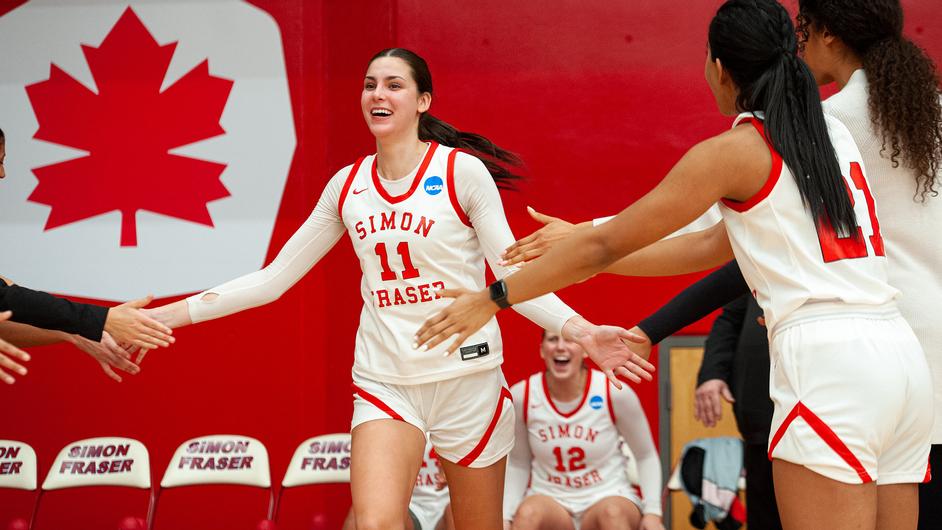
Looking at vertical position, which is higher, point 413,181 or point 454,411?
point 413,181

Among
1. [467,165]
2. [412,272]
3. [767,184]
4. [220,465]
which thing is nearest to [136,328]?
[412,272]

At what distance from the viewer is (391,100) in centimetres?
386

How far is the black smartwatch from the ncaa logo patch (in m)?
0.95

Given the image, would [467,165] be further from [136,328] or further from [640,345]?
[136,328]

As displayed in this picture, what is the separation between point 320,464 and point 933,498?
364 centimetres

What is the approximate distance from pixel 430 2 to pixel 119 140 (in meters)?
2.26

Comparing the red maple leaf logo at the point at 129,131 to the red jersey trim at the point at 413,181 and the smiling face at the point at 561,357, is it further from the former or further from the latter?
the red jersey trim at the point at 413,181

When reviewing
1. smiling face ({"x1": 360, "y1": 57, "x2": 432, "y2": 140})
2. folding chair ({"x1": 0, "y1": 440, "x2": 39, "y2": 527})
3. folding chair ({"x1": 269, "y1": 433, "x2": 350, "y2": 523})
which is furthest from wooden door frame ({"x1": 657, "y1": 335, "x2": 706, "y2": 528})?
folding chair ({"x1": 0, "y1": 440, "x2": 39, "y2": 527})

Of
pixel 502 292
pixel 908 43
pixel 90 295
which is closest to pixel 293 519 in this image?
pixel 90 295

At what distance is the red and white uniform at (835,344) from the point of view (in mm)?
2398

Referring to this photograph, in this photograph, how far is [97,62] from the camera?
6930 millimetres

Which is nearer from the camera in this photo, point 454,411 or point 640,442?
point 454,411

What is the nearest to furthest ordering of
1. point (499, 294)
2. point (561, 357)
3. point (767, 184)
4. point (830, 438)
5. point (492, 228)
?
point (830, 438)
point (767, 184)
point (499, 294)
point (492, 228)
point (561, 357)

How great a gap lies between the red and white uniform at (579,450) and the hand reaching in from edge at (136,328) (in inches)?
89.2
